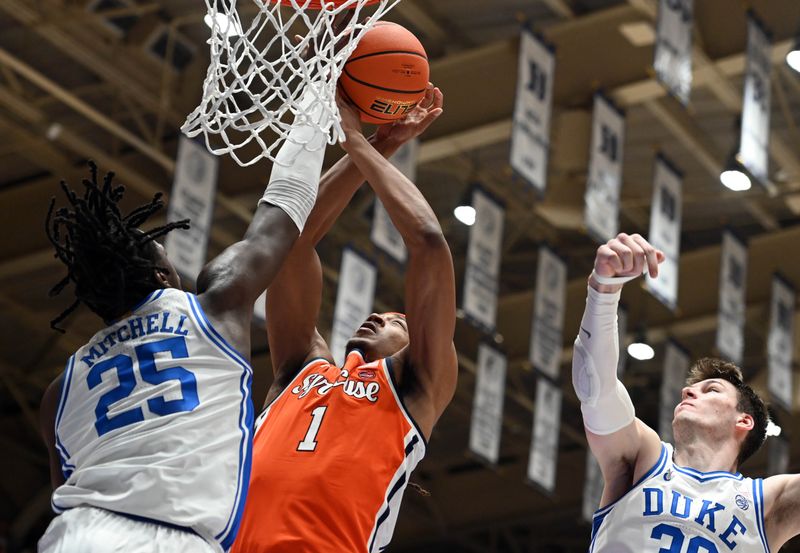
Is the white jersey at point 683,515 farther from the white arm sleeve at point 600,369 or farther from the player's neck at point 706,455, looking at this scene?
the white arm sleeve at point 600,369

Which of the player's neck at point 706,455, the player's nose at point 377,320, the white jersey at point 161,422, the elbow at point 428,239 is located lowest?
the white jersey at point 161,422

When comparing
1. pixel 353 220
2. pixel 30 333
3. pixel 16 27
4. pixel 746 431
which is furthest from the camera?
pixel 30 333

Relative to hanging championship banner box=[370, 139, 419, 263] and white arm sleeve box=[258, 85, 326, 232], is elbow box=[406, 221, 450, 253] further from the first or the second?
hanging championship banner box=[370, 139, 419, 263]

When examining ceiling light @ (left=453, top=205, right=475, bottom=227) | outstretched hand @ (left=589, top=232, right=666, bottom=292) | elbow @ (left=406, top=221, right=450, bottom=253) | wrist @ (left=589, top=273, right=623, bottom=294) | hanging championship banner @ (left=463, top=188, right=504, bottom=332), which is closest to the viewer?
outstretched hand @ (left=589, top=232, right=666, bottom=292)

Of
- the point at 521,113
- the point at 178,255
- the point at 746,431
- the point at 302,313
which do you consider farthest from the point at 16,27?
the point at 746,431

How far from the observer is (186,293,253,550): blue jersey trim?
3709 millimetres

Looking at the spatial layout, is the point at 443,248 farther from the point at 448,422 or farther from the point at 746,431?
the point at 448,422

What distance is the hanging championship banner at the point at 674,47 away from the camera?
11.0m

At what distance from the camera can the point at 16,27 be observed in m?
13.8

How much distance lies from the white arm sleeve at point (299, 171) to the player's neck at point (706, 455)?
169cm

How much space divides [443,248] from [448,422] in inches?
651

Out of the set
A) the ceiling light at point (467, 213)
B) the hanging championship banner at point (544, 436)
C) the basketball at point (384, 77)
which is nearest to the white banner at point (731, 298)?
the hanging championship banner at point (544, 436)

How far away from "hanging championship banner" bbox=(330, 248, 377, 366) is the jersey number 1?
7824 mm

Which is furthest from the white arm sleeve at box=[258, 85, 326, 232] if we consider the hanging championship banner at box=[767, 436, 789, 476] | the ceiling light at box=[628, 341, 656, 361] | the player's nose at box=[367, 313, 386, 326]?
the hanging championship banner at box=[767, 436, 789, 476]
